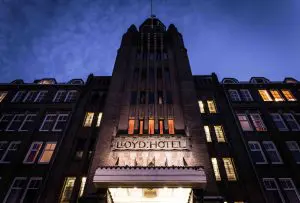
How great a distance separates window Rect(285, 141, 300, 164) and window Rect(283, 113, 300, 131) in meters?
2.10

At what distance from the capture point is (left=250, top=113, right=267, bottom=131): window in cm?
2591

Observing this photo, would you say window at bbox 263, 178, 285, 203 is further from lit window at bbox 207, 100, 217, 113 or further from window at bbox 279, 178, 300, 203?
lit window at bbox 207, 100, 217, 113

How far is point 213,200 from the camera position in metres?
16.2

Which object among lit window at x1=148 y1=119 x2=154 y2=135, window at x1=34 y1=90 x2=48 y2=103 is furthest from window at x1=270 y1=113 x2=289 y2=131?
window at x1=34 y1=90 x2=48 y2=103

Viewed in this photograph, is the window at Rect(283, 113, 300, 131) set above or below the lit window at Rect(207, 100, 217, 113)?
below

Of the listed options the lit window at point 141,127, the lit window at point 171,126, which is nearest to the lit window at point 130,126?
the lit window at point 141,127

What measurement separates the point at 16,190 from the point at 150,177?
1466 cm

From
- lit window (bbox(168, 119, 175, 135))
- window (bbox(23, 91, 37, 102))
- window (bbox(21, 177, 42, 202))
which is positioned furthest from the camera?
window (bbox(23, 91, 37, 102))

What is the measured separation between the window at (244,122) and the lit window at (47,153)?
2170cm

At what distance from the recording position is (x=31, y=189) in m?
21.1

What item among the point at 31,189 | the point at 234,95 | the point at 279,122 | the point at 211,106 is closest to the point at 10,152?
the point at 31,189

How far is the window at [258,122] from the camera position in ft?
85.0

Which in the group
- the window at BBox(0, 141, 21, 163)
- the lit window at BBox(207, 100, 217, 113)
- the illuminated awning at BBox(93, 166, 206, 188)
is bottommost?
the illuminated awning at BBox(93, 166, 206, 188)

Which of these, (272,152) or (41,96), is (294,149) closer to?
(272,152)
